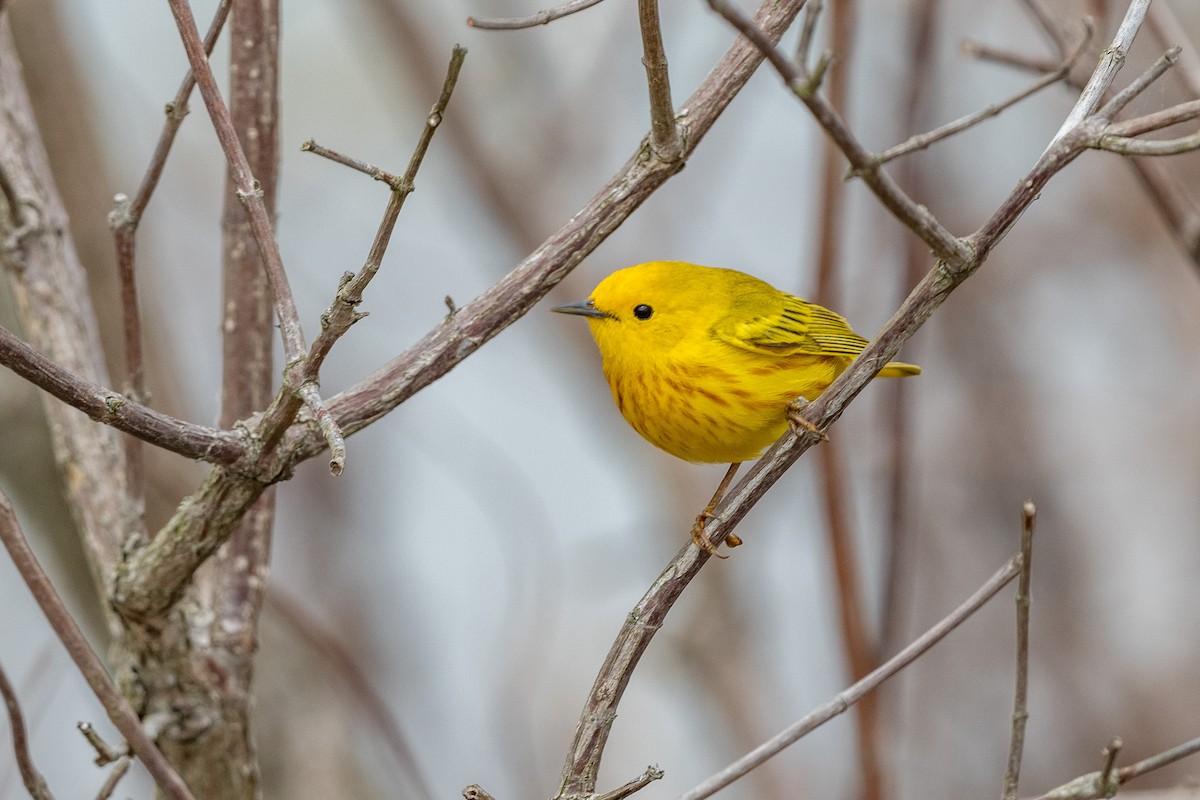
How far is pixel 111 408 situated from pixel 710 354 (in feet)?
5.77

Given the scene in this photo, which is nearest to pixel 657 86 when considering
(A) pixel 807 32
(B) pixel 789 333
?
(A) pixel 807 32

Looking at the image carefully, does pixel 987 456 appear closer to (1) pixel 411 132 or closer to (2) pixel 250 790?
(1) pixel 411 132

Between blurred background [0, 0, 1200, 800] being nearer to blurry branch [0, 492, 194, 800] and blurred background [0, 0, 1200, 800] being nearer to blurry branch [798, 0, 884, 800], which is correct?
blurry branch [798, 0, 884, 800]

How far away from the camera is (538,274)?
2.26 meters

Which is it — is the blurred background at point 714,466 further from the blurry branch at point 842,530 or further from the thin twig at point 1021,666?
the thin twig at point 1021,666

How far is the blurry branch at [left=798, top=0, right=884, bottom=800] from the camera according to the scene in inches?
146

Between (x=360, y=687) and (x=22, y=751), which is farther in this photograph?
(x=360, y=687)

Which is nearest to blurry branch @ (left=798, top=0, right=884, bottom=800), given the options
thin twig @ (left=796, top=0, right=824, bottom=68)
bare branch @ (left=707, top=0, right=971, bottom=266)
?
thin twig @ (left=796, top=0, right=824, bottom=68)

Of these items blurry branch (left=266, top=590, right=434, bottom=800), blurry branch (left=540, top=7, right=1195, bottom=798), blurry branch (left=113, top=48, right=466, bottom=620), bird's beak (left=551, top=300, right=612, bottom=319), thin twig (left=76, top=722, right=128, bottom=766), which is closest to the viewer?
blurry branch (left=113, top=48, right=466, bottom=620)

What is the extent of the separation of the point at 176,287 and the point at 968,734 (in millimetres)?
5076

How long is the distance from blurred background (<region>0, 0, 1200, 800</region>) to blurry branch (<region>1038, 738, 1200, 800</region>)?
3441 mm

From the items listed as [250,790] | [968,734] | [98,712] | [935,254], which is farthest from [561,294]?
[935,254]

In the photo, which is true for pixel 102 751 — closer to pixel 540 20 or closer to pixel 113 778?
pixel 113 778

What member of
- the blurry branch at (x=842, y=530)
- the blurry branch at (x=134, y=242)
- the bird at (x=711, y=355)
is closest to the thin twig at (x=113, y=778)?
the blurry branch at (x=134, y=242)
